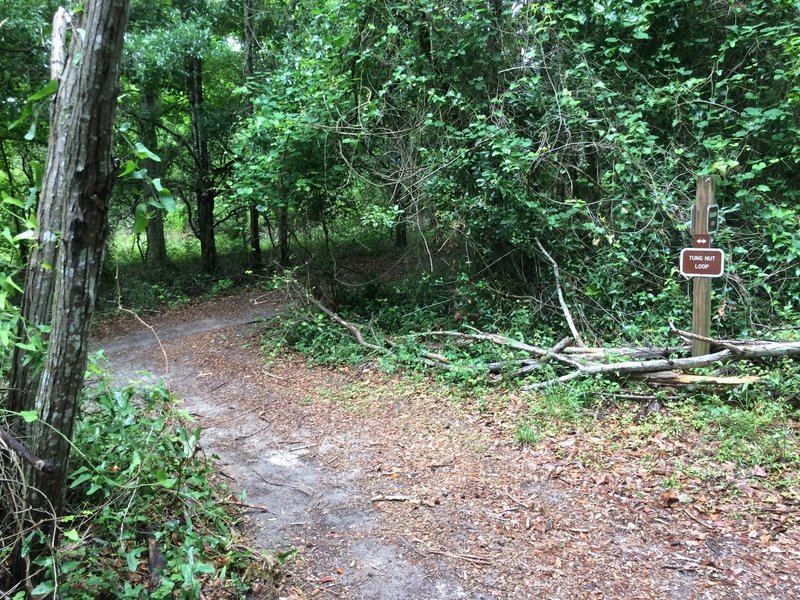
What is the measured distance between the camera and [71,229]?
8.36 feet

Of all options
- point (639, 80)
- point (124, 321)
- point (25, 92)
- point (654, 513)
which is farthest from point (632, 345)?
point (25, 92)

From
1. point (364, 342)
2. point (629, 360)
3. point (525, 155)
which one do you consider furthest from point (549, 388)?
point (525, 155)

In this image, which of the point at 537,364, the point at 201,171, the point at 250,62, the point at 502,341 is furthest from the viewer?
the point at 201,171

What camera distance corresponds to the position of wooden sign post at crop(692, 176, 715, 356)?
5391 millimetres

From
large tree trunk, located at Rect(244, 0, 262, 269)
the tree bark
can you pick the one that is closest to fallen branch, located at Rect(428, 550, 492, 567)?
the tree bark

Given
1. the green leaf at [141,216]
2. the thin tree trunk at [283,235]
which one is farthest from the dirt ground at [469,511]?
the thin tree trunk at [283,235]

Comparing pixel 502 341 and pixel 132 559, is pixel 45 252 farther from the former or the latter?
pixel 502 341

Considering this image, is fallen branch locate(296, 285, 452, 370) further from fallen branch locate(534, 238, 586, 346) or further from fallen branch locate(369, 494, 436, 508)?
fallen branch locate(369, 494, 436, 508)

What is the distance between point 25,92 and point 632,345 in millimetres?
10800

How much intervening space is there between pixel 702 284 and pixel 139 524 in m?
5.47

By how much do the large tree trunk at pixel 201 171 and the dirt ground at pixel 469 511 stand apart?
8853 millimetres

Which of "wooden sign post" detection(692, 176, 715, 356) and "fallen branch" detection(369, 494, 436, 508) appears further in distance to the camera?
"wooden sign post" detection(692, 176, 715, 356)

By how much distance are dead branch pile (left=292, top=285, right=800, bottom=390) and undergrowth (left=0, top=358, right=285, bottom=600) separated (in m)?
3.59

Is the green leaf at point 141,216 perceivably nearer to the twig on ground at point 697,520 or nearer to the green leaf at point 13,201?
the green leaf at point 13,201
